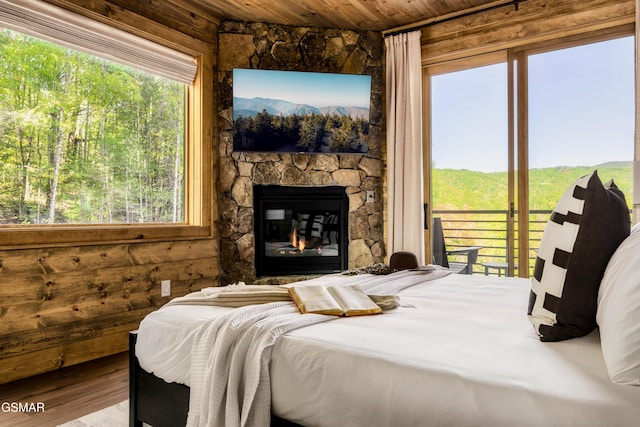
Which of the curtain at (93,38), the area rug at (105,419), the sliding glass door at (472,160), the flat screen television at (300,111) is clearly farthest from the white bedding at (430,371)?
the flat screen television at (300,111)

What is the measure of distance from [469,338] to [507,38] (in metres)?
3.26

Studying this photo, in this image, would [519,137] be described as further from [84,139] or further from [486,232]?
[84,139]

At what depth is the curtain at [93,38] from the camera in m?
2.62

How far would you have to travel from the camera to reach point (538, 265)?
4.63 ft

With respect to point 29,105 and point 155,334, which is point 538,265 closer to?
point 155,334

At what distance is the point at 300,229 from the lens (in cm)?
404

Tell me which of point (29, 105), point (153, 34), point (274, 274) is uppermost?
point (153, 34)

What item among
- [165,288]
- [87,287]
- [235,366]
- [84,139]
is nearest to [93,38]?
[84,139]

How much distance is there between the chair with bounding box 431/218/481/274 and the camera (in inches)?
156

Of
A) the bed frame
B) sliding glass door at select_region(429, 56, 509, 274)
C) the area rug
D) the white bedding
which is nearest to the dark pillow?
the white bedding

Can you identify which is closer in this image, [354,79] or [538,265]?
[538,265]

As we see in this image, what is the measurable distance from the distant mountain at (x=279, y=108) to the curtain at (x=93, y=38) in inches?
18.1

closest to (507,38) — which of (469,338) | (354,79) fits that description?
(354,79)

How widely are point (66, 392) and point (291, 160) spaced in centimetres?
242
